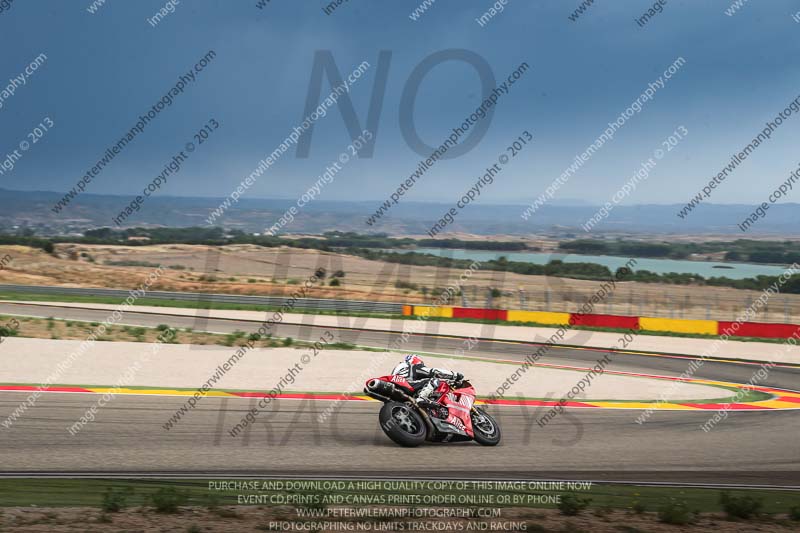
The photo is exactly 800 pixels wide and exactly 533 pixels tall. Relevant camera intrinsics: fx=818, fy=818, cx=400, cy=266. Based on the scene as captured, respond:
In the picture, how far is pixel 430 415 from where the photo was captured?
11.6m

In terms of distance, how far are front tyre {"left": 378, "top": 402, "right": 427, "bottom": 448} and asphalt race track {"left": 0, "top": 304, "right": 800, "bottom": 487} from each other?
177 mm

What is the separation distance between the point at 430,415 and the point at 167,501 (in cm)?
497

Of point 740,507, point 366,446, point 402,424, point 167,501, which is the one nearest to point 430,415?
point 402,424

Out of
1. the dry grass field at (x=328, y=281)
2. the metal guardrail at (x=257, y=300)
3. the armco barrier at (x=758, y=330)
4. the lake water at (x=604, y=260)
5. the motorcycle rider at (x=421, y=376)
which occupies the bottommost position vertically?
the motorcycle rider at (x=421, y=376)

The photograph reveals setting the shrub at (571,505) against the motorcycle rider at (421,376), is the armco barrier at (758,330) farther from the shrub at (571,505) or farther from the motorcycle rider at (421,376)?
the shrub at (571,505)

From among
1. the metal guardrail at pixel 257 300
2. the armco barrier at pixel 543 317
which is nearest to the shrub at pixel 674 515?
the armco barrier at pixel 543 317

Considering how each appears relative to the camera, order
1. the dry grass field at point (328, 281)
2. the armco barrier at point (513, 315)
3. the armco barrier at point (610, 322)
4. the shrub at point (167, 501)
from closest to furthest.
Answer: the shrub at point (167, 501) → the armco barrier at point (513, 315) → the armco barrier at point (610, 322) → the dry grass field at point (328, 281)

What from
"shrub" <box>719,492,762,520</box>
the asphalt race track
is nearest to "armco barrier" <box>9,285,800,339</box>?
the asphalt race track

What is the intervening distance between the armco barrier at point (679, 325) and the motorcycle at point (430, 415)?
24843 mm

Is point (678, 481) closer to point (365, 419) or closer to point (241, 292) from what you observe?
point (365, 419)

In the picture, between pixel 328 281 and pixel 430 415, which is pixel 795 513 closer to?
pixel 430 415

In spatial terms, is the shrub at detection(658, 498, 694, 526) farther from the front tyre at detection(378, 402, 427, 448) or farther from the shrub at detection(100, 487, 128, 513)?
the shrub at detection(100, 487, 128, 513)

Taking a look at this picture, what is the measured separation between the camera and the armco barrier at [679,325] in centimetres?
3416

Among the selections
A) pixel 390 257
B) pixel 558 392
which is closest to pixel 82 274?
pixel 390 257
